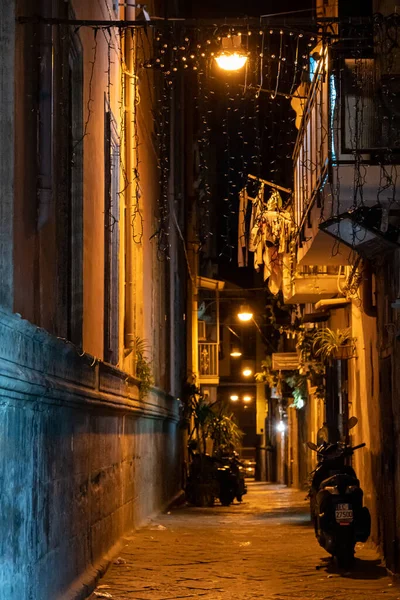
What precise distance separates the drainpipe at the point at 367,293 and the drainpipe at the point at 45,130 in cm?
719

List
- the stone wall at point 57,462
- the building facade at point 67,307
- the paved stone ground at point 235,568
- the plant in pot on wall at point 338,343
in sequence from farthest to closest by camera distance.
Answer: the plant in pot on wall at point 338,343 → the paved stone ground at point 235,568 → the building facade at point 67,307 → the stone wall at point 57,462

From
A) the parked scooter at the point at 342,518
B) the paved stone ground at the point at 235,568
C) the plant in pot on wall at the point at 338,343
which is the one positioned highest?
the plant in pot on wall at the point at 338,343

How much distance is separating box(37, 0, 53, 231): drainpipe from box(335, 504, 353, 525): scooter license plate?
567cm

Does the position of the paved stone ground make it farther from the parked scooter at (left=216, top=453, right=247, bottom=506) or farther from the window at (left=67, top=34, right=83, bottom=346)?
the parked scooter at (left=216, top=453, right=247, bottom=506)

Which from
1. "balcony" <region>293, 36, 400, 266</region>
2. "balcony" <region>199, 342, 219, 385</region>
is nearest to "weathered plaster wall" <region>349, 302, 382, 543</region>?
"balcony" <region>293, 36, 400, 266</region>

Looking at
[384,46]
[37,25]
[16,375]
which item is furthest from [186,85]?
[16,375]

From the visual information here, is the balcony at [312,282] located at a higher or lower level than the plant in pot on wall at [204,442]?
higher

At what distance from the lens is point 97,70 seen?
14117 mm

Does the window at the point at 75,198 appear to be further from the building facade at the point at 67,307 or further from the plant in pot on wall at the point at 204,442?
the plant in pot on wall at the point at 204,442

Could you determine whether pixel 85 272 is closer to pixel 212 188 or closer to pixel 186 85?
pixel 186 85

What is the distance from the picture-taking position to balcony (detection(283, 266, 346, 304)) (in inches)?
808

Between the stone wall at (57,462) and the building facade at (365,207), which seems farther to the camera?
the building facade at (365,207)

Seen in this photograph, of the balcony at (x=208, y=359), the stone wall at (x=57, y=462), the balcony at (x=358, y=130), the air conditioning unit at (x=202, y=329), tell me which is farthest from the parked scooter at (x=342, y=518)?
the air conditioning unit at (x=202, y=329)

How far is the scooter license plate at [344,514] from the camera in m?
12.7
